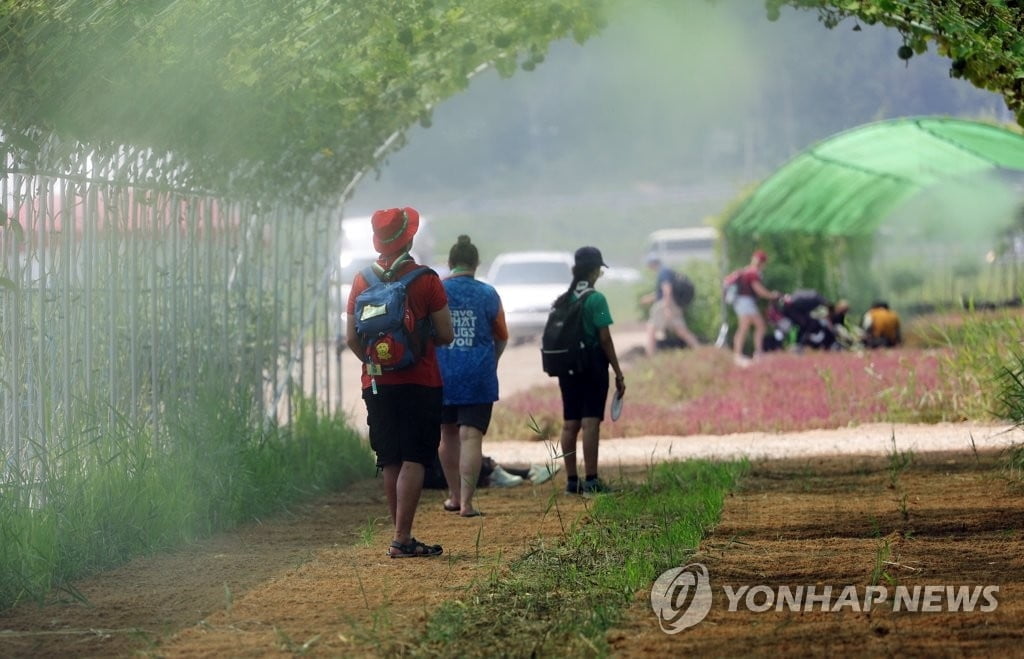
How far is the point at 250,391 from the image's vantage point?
12.5 m

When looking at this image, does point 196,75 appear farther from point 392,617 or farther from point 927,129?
point 927,129

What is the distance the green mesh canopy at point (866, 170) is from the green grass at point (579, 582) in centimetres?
1365

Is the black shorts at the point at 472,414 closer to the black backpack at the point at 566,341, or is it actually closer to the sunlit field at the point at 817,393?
the black backpack at the point at 566,341

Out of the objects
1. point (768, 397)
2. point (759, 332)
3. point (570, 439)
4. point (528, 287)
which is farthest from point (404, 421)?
point (528, 287)

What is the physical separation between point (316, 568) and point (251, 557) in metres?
0.71

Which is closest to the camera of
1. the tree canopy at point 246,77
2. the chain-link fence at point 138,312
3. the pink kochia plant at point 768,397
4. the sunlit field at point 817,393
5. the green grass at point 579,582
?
the green grass at point 579,582

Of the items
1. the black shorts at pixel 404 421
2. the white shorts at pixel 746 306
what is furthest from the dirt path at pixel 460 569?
the white shorts at pixel 746 306

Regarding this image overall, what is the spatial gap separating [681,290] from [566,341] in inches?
676

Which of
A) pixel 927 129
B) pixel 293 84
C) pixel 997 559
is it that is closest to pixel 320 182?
pixel 293 84

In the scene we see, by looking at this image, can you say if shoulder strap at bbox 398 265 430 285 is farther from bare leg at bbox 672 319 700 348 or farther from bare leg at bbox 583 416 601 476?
bare leg at bbox 672 319 700 348

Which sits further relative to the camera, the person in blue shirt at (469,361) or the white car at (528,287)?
the white car at (528,287)

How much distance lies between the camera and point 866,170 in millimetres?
26594

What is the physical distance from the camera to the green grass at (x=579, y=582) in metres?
6.46

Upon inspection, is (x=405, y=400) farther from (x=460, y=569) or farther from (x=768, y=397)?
(x=768, y=397)
